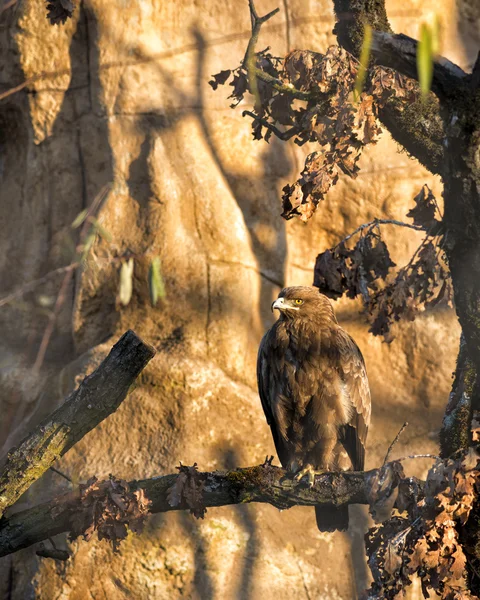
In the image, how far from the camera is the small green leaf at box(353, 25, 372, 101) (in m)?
3.83

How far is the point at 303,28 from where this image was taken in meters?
9.27

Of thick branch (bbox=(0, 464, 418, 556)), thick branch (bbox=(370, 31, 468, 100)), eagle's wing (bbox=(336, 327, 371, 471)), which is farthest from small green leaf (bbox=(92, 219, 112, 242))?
thick branch (bbox=(370, 31, 468, 100))

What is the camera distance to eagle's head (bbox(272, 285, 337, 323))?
6.37 meters

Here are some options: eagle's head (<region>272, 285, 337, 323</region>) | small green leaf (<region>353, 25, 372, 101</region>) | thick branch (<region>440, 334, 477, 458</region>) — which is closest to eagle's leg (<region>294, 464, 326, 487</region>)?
thick branch (<region>440, 334, 477, 458</region>)

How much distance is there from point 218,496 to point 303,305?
2072 mm

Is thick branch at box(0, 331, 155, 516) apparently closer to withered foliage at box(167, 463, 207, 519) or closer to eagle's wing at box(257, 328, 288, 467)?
withered foliage at box(167, 463, 207, 519)

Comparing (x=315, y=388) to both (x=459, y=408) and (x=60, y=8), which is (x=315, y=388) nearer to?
(x=459, y=408)

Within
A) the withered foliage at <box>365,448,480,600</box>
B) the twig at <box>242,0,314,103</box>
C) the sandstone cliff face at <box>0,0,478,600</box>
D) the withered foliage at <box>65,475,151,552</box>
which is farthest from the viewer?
the sandstone cliff face at <box>0,0,478,600</box>

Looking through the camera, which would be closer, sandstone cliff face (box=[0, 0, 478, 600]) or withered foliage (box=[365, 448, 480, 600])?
withered foliage (box=[365, 448, 480, 600])

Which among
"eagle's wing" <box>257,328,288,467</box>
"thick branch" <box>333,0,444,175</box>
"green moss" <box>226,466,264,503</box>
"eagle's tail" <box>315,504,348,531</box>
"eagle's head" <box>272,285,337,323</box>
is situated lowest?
"eagle's tail" <box>315,504,348,531</box>

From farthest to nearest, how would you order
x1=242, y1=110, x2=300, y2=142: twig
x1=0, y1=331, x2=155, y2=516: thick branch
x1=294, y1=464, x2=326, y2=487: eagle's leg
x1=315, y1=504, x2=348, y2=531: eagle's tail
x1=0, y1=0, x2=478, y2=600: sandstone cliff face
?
x1=0, y1=0, x2=478, y2=600: sandstone cliff face, x1=315, y1=504, x2=348, y2=531: eagle's tail, x1=242, y1=110, x2=300, y2=142: twig, x1=294, y1=464, x2=326, y2=487: eagle's leg, x1=0, y1=331, x2=155, y2=516: thick branch

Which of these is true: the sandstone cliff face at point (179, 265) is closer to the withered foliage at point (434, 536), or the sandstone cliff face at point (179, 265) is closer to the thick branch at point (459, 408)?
the thick branch at point (459, 408)

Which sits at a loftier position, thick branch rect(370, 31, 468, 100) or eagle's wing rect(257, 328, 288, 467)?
thick branch rect(370, 31, 468, 100)

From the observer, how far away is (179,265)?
27.5 feet
